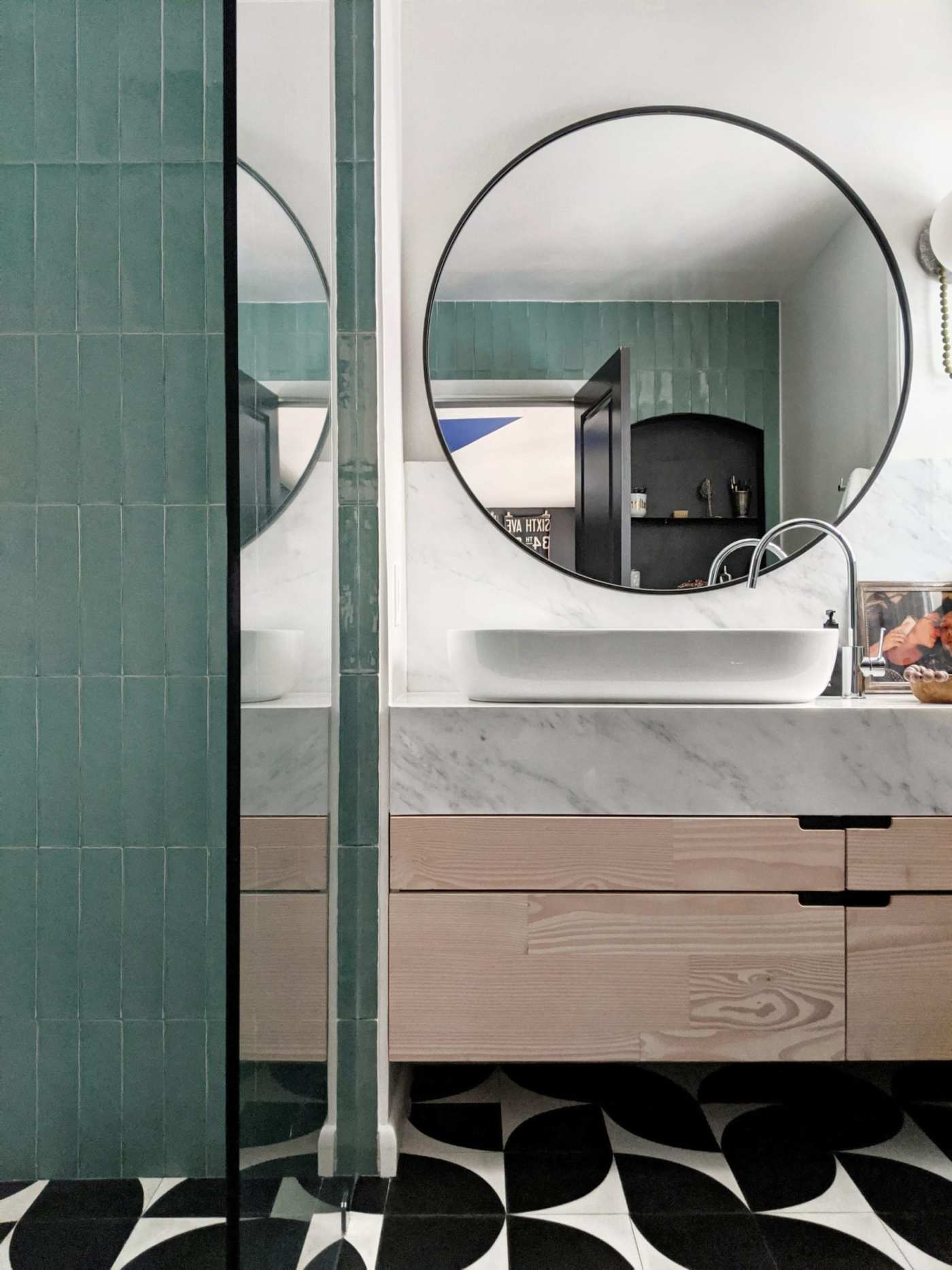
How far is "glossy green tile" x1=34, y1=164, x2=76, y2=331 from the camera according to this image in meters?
1.43

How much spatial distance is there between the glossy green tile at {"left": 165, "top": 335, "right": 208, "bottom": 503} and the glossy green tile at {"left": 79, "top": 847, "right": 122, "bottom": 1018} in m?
0.60

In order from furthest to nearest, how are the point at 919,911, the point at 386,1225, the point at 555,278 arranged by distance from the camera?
the point at 555,278, the point at 919,911, the point at 386,1225

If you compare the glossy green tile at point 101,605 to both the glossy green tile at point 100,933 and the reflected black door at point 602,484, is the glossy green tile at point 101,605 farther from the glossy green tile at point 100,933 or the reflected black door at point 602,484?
the reflected black door at point 602,484

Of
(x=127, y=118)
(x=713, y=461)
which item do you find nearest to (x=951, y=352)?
(x=713, y=461)

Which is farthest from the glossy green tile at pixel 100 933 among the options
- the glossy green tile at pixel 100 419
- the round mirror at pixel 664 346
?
the round mirror at pixel 664 346

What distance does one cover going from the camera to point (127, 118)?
4.71 feet

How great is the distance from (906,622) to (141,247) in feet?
5.32

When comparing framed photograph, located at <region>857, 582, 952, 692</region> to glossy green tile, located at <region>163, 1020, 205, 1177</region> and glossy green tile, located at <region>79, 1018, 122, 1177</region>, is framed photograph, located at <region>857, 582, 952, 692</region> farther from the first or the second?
glossy green tile, located at <region>79, 1018, 122, 1177</region>

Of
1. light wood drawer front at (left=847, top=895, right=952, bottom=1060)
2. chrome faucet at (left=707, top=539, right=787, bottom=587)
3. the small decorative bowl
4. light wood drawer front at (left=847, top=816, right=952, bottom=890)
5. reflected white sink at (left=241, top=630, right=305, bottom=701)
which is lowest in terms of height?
light wood drawer front at (left=847, top=895, right=952, bottom=1060)

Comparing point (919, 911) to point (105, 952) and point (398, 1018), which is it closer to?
point (398, 1018)

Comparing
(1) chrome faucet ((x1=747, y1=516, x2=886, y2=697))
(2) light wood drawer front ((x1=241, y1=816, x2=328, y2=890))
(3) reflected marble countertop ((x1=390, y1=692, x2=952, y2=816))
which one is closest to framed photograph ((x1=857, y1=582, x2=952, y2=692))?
(1) chrome faucet ((x1=747, y1=516, x2=886, y2=697))

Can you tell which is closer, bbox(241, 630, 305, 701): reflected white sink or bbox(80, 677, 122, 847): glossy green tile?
bbox(241, 630, 305, 701): reflected white sink

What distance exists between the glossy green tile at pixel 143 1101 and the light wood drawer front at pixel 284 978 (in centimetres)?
38

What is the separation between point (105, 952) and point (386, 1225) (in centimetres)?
60
